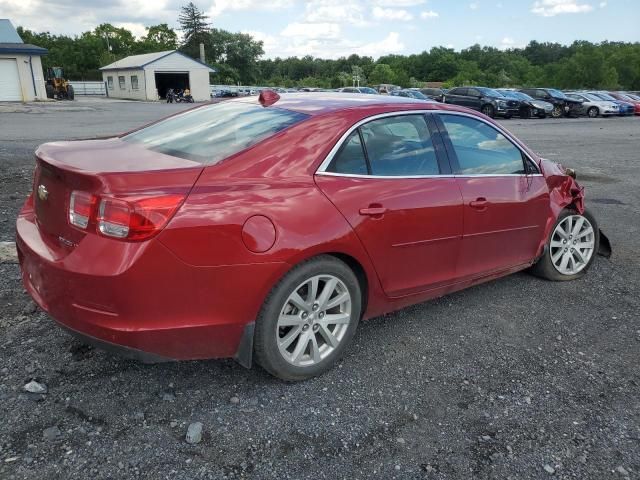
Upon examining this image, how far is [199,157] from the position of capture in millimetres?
2998

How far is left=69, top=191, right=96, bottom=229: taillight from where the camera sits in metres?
2.61

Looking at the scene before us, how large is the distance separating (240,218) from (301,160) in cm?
56

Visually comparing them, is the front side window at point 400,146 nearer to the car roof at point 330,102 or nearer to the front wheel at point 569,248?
the car roof at point 330,102

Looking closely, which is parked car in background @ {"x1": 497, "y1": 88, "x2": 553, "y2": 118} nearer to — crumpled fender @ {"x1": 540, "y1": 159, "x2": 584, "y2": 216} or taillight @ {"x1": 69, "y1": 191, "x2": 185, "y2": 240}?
crumpled fender @ {"x1": 540, "y1": 159, "x2": 584, "y2": 216}

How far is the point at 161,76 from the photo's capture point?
2023 inches

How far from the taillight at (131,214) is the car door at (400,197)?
0.89m

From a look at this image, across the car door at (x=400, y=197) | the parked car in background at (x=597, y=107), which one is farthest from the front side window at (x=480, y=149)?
the parked car in background at (x=597, y=107)

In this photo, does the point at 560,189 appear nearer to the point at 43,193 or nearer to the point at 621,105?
the point at 43,193

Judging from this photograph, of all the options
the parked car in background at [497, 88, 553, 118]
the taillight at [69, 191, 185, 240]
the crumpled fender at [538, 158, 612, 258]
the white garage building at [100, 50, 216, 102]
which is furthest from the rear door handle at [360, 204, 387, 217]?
the white garage building at [100, 50, 216, 102]

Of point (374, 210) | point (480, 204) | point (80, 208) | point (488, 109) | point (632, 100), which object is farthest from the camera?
point (632, 100)

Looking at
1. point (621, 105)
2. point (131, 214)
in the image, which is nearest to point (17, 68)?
point (621, 105)

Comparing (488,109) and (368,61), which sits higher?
(368,61)

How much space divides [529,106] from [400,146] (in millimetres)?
30694

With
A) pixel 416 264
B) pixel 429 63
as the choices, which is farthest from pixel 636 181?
pixel 429 63
